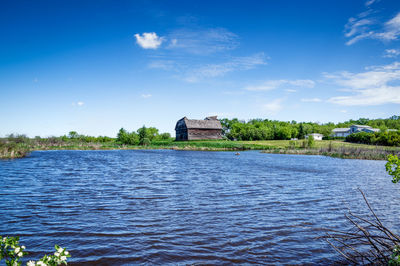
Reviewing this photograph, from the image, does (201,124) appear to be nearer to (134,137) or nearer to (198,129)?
(198,129)

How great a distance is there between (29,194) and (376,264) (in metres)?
13.0

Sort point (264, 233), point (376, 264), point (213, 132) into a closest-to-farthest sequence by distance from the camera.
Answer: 1. point (376, 264)
2. point (264, 233)
3. point (213, 132)

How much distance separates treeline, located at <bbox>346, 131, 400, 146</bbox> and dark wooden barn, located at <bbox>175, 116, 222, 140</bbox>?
126ft

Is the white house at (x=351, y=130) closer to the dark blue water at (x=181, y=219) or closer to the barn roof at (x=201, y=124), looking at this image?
the barn roof at (x=201, y=124)

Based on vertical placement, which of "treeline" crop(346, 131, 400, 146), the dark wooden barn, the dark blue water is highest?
the dark wooden barn

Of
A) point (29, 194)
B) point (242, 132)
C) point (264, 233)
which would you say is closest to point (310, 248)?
point (264, 233)

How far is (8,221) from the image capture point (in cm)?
785

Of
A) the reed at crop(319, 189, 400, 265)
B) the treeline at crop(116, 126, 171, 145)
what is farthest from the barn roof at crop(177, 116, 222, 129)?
the reed at crop(319, 189, 400, 265)

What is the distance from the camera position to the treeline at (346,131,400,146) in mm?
54013

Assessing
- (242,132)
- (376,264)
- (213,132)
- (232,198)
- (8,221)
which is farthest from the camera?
(242,132)

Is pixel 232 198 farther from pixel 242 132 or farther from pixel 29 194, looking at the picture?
pixel 242 132

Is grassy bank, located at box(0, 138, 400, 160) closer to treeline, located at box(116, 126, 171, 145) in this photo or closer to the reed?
treeline, located at box(116, 126, 171, 145)

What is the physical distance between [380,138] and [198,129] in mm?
44408

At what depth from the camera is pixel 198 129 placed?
7206cm
